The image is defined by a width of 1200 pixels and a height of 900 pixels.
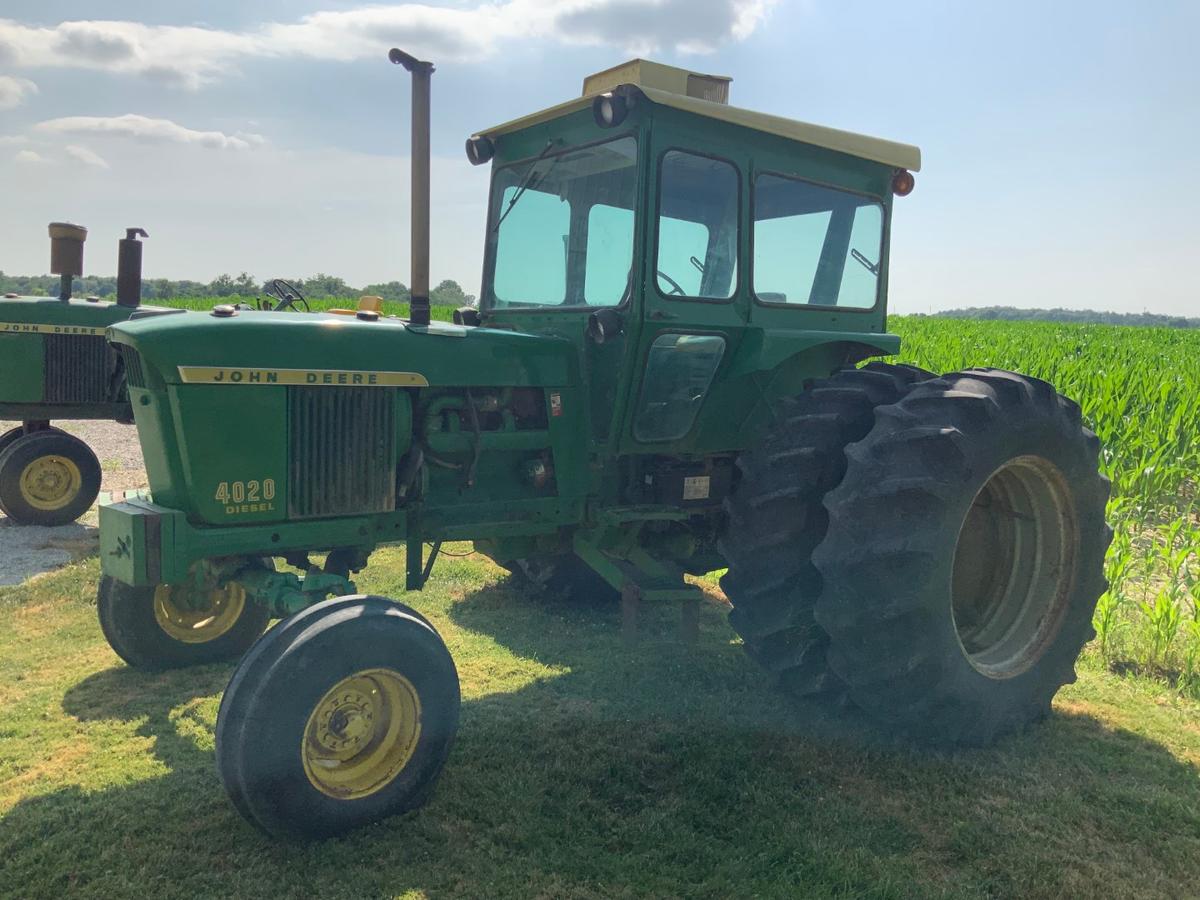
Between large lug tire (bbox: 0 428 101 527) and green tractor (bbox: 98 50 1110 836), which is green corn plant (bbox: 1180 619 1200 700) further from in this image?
Result: large lug tire (bbox: 0 428 101 527)

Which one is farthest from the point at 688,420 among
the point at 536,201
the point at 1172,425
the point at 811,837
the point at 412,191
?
the point at 1172,425

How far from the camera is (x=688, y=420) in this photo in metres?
4.25

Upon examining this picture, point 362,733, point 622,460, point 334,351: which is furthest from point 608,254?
point 362,733

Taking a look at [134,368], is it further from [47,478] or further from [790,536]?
[47,478]

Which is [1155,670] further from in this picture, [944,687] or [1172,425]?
[1172,425]

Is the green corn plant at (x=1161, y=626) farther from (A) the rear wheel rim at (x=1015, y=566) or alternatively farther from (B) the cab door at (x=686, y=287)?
(B) the cab door at (x=686, y=287)

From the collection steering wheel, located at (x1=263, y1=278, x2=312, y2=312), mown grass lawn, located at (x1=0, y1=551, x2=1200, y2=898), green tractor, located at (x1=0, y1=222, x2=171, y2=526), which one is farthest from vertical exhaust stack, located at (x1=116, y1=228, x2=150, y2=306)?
mown grass lawn, located at (x1=0, y1=551, x2=1200, y2=898)

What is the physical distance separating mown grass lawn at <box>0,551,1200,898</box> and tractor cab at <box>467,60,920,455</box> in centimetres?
125

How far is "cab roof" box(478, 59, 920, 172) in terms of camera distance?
3816mm

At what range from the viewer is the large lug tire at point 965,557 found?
3.49 meters

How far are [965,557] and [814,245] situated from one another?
5.39 ft

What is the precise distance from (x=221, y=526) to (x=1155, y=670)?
454cm

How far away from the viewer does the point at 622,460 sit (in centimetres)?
424

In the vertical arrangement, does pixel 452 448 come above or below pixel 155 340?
below
